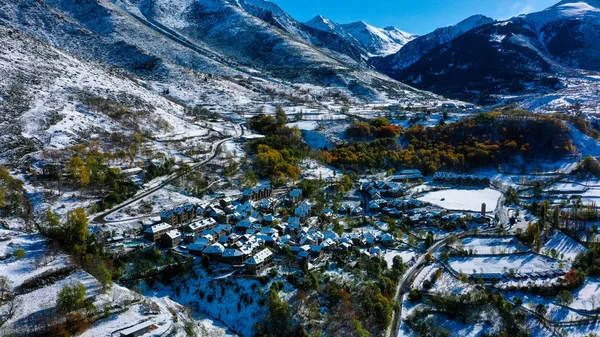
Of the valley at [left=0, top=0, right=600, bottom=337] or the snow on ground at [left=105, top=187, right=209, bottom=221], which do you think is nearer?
the valley at [left=0, top=0, right=600, bottom=337]

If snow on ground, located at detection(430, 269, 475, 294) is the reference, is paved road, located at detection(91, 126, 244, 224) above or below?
below

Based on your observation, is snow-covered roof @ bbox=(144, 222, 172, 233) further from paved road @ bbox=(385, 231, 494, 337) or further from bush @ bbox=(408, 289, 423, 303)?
bush @ bbox=(408, 289, 423, 303)

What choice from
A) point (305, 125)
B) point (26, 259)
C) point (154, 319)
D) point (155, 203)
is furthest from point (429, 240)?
point (305, 125)

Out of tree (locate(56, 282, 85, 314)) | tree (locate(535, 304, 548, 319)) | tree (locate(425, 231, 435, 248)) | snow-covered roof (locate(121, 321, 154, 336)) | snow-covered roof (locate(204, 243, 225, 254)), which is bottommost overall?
snow-covered roof (locate(121, 321, 154, 336))

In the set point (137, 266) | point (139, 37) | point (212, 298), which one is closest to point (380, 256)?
point (212, 298)

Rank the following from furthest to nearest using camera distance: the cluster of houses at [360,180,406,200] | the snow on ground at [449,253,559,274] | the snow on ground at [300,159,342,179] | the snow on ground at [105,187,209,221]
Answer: the snow on ground at [300,159,342,179]
the cluster of houses at [360,180,406,200]
the snow on ground at [105,187,209,221]
the snow on ground at [449,253,559,274]

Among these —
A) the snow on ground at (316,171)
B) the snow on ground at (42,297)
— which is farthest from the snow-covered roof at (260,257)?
the snow on ground at (316,171)

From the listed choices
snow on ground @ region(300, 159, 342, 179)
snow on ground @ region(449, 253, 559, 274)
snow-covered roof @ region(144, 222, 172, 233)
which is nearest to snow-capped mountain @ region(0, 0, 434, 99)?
snow on ground @ region(300, 159, 342, 179)

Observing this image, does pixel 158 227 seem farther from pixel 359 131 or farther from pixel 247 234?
pixel 359 131
